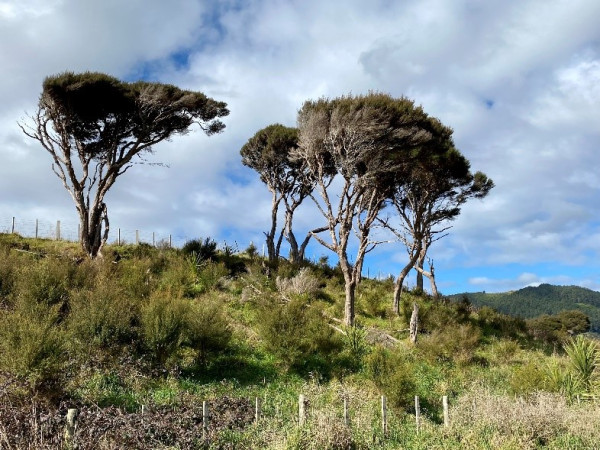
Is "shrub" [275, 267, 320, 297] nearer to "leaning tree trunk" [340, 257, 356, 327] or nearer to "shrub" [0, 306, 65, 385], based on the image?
"leaning tree trunk" [340, 257, 356, 327]

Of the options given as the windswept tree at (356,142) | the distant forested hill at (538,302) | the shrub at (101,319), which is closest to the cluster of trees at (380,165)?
the windswept tree at (356,142)

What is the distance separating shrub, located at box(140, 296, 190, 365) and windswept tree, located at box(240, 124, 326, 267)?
17.2 meters

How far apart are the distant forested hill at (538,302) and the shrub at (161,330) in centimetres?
15129

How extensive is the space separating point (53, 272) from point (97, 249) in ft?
21.9

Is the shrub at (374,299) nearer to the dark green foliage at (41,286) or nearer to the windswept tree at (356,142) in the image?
the windswept tree at (356,142)

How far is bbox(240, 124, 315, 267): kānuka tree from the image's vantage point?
3238 centimetres

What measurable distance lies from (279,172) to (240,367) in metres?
19.0

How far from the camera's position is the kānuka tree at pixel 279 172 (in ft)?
106

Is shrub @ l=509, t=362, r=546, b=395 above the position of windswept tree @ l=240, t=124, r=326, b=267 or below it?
below

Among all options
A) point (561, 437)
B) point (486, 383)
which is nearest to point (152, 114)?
point (486, 383)

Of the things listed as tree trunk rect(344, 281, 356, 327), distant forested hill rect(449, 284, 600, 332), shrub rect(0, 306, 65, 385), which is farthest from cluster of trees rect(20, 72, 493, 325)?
distant forested hill rect(449, 284, 600, 332)

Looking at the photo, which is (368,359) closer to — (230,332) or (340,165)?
(230,332)

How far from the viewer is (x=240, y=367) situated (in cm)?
1587

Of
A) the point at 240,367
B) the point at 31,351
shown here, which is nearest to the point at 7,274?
the point at 31,351
